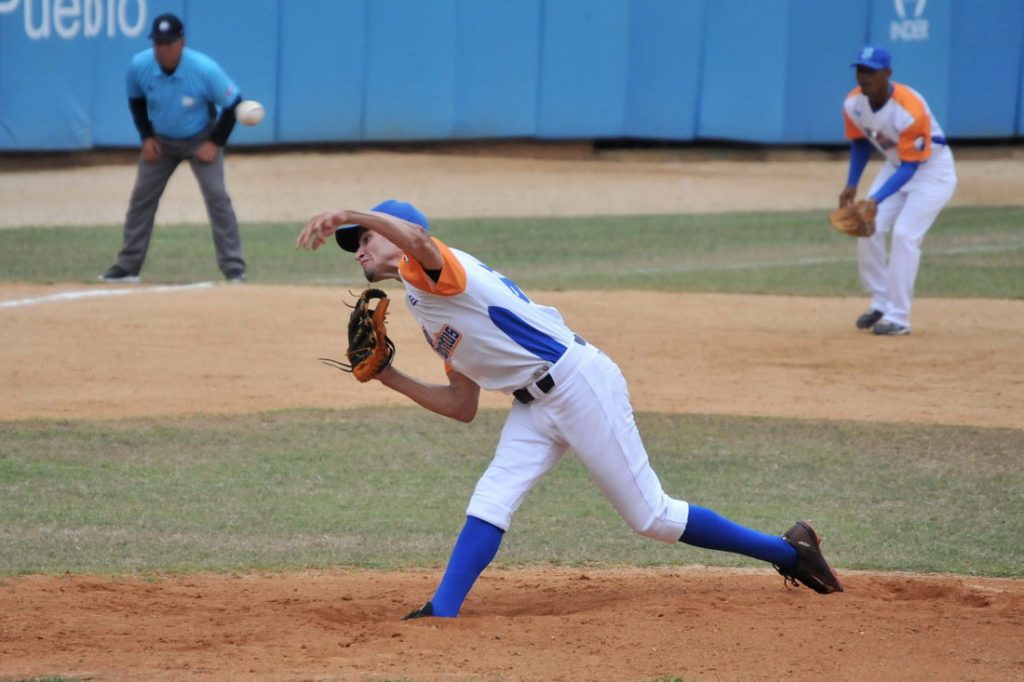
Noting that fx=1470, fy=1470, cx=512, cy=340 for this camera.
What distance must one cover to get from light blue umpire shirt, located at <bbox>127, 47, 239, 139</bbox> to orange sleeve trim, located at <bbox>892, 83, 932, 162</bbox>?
5133 mm

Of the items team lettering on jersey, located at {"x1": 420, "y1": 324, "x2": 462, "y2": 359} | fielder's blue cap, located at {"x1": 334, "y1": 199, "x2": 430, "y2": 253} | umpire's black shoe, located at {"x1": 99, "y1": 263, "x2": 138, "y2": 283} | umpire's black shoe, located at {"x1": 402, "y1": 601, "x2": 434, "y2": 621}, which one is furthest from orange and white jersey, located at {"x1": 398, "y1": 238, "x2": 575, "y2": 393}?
umpire's black shoe, located at {"x1": 99, "y1": 263, "x2": 138, "y2": 283}

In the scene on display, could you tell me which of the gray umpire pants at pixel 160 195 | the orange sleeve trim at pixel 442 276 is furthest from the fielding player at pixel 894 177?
the orange sleeve trim at pixel 442 276


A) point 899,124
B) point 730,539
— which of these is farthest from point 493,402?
point 730,539

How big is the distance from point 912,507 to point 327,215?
3.50 m

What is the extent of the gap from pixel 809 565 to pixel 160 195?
781 cm

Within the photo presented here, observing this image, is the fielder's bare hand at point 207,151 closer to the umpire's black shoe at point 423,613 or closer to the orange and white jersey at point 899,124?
the orange and white jersey at point 899,124

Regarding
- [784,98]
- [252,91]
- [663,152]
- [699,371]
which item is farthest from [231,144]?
[699,371]

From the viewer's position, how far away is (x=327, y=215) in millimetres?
4398

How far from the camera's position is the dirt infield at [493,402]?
445 centimetres

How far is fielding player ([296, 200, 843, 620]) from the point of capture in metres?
4.77

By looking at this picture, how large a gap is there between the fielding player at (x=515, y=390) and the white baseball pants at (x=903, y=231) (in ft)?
18.9

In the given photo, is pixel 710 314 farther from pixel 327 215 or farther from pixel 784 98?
pixel 784 98

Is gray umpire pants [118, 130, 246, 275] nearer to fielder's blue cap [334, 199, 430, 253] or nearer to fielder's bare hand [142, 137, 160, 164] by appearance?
fielder's bare hand [142, 137, 160, 164]

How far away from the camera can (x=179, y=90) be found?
11531 mm
